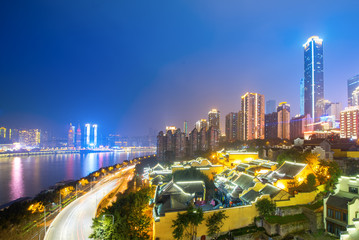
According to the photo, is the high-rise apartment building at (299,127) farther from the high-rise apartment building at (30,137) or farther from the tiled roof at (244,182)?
the high-rise apartment building at (30,137)

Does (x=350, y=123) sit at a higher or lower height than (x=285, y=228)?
higher

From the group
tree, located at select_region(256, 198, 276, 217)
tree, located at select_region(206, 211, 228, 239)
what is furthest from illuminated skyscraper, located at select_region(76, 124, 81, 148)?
tree, located at select_region(256, 198, 276, 217)

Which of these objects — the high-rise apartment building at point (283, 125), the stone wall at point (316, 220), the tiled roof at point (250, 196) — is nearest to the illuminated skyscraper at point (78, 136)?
the high-rise apartment building at point (283, 125)

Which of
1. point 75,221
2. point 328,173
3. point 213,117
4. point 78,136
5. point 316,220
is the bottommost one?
point 75,221

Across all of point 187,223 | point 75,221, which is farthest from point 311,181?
point 75,221

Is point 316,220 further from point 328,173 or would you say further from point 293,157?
point 293,157

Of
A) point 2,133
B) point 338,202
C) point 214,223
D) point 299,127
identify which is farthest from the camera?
point 2,133

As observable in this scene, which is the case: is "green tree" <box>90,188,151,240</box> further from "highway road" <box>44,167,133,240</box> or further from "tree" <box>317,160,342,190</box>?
"tree" <box>317,160,342,190</box>
